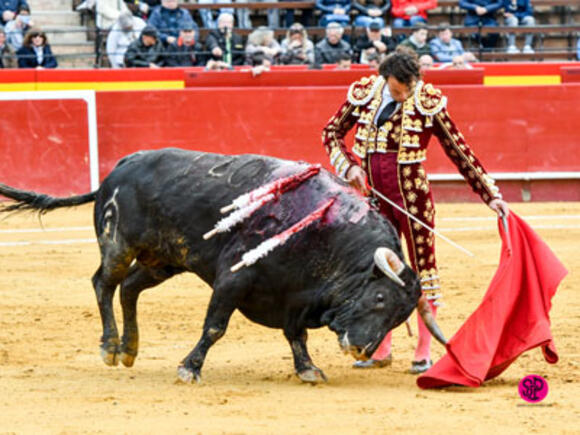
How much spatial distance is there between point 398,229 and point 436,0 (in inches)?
402

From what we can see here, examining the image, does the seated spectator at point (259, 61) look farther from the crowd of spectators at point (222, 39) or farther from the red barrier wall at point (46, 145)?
the red barrier wall at point (46, 145)

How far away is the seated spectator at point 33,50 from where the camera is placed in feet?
43.5

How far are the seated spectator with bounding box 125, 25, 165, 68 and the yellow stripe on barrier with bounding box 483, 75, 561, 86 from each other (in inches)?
141

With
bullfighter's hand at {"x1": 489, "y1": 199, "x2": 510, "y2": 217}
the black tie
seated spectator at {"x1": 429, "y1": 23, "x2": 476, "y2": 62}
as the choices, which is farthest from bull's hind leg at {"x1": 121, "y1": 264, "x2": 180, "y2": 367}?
seated spectator at {"x1": 429, "y1": 23, "x2": 476, "y2": 62}

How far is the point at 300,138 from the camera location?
A: 12227mm

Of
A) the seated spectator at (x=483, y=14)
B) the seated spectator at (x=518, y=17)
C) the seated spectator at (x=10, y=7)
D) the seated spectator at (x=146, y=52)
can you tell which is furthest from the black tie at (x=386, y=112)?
the seated spectator at (x=518, y=17)

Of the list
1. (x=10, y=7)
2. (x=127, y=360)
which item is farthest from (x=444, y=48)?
(x=127, y=360)

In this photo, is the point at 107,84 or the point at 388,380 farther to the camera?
the point at 107,84

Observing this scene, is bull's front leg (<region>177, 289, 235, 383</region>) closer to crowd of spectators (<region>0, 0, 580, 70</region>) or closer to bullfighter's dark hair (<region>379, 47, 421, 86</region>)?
bullfighter's dark hair (<region>379, 47, 421, 86</region>)

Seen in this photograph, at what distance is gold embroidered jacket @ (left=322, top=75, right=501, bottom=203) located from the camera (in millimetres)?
5625

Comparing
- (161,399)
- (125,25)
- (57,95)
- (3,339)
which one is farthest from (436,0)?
(161,399)

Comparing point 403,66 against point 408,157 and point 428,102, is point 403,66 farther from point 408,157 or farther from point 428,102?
point 408,157

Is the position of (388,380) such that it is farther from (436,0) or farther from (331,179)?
(436,0)

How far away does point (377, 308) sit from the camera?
5.17 metres
